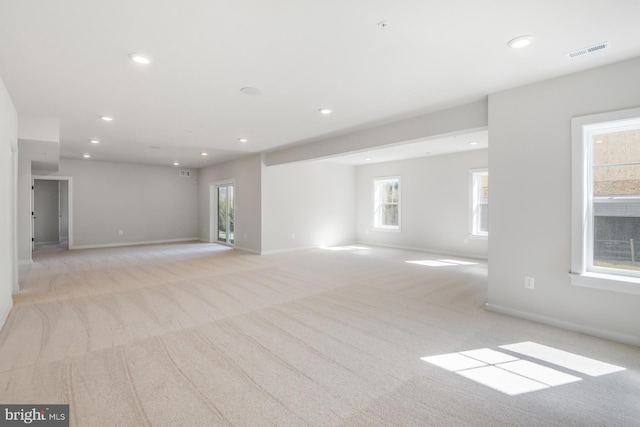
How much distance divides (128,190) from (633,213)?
35.9 feet

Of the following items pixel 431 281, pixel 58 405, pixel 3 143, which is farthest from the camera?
pixel 431 281

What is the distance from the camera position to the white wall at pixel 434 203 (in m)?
7.37

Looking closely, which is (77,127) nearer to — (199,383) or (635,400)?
(199,383)

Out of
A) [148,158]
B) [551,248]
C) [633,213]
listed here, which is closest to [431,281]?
[551,248]

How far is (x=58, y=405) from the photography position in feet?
6.29

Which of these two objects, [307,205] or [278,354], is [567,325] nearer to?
[278,354]

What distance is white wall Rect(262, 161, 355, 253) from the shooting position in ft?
25.9

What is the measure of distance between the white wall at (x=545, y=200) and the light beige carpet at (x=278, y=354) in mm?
248

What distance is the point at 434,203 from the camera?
7980mm

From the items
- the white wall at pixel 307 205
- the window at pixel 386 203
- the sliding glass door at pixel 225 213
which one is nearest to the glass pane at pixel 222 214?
the sliding glass door at pixel 225 213

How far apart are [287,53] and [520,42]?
6.11ft

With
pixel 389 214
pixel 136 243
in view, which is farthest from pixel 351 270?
pixel 136 243

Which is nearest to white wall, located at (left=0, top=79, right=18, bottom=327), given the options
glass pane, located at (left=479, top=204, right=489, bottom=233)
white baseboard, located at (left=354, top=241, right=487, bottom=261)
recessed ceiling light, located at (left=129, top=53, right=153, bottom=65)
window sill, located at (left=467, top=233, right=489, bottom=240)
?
recessed ceiling light, located at (left=129, top=53, right=153, bottom=65)

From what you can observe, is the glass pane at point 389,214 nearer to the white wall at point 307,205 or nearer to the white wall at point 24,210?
the white wall at point 307,205
